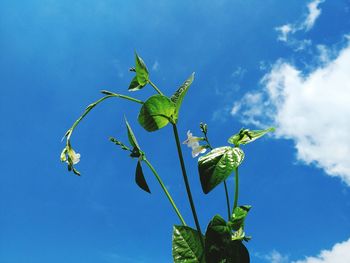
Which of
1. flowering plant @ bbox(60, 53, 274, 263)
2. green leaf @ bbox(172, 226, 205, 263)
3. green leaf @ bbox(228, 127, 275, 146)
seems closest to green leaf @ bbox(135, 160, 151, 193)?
flowering plant @ bbox(60, 53, 274, 263)

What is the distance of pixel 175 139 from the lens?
1.11 meters

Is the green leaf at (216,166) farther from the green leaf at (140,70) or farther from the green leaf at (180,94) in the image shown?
the green leaf at (140,70)

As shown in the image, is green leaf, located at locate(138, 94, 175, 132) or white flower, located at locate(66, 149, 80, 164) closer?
green leaf, located at locate(138, 94, 175, 132)

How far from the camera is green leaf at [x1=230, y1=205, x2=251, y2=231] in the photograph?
3.57 ft

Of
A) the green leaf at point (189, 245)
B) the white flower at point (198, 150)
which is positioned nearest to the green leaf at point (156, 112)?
the white flower at point (198, 150)

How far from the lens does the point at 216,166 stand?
1.09 meters

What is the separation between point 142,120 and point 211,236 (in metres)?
0.37

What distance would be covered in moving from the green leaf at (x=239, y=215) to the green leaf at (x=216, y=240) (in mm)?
22

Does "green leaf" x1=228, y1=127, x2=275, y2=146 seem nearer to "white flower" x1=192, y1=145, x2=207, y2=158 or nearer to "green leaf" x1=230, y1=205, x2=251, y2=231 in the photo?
"white flower" x1=192, y1=145, x2=207, y2=158

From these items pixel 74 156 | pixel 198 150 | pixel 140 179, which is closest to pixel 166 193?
pixel 140 179

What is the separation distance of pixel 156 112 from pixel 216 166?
9.0 inches

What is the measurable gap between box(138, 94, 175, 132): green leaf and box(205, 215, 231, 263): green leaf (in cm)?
31

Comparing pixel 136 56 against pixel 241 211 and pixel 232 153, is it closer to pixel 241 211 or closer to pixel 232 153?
pixel 232 153

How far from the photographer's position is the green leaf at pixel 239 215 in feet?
3.57
